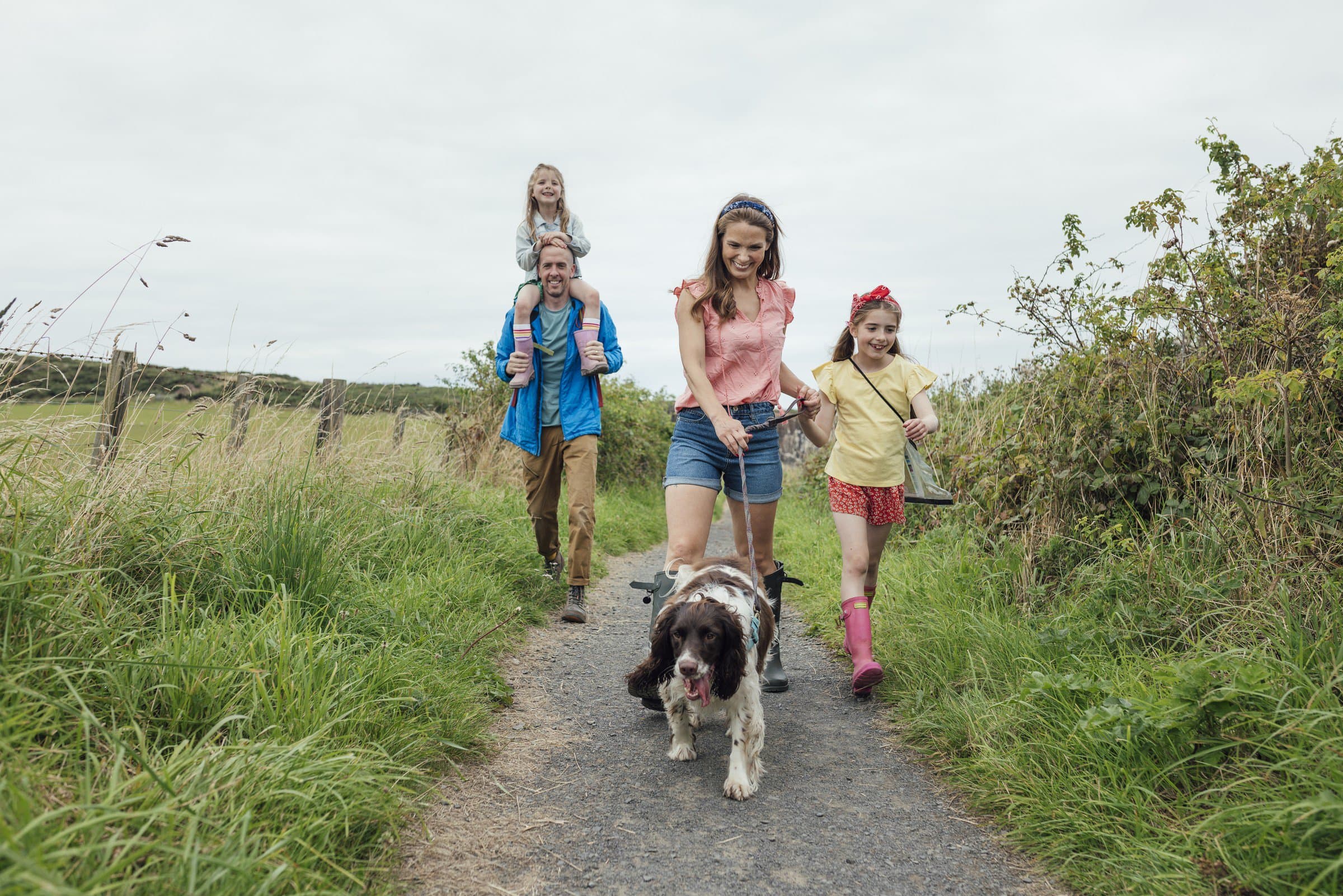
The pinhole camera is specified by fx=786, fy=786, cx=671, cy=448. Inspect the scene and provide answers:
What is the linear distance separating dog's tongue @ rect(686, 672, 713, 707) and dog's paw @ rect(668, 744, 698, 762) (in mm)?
406

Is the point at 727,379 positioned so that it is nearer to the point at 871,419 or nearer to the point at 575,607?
the point at 871,419

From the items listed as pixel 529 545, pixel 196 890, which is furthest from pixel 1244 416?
pixel 529 545

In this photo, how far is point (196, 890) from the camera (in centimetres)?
157

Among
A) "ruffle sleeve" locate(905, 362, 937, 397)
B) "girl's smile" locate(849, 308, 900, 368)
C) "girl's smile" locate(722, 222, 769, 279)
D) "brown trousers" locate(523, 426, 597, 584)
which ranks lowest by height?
"brown trousers" locate(523, 426, 597, 584)

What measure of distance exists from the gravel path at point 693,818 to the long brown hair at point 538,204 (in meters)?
3.64

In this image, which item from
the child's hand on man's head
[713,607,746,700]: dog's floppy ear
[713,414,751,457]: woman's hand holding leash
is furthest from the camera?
the child's hand on man's head

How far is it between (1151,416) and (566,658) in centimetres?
330

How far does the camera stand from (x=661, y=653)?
3012 mm

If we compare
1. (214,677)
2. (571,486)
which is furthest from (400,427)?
(214,677)

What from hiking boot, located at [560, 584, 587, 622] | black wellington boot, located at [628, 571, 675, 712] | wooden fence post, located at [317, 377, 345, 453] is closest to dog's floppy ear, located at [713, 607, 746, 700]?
black wellington boot, located at [628, 571, 675, 712]

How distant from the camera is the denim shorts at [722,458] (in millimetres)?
3498

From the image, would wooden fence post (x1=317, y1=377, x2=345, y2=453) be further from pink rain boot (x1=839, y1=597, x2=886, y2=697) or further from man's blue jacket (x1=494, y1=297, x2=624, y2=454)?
pink rain boot (x1=839, y1=597, x2=886, y2=697)

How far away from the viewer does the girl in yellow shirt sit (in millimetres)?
3799

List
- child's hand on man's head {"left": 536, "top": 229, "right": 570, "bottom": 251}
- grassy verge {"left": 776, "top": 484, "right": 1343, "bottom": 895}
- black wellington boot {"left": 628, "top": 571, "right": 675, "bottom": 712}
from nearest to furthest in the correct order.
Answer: grassy verge {"left": 776, "top": 484, "right": 1343, "bottom": 895}, black wellington boot {"left": 628, "top": 571, "right": 675, "bottom": 712}, child's hand on man's head {"left": 536, "top": 229, "right": 570, "bottom": 251}
